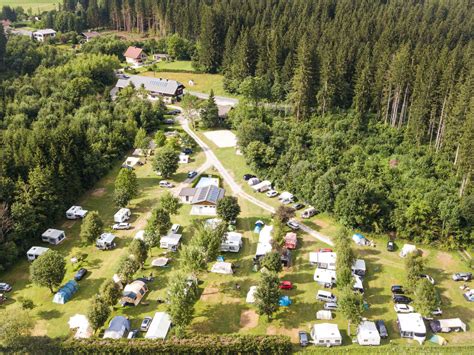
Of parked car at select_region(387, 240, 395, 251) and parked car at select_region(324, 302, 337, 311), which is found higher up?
parked car at select_region(387, 240, 395, 251)

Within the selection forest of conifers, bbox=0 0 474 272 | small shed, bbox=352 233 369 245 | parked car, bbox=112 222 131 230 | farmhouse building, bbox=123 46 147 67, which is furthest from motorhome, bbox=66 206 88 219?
farmhouse building, bbox=123 46 147 67

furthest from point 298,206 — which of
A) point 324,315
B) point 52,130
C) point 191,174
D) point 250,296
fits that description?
point 52,130

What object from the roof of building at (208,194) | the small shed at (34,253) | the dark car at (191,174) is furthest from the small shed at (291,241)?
the small shed at (34,253)

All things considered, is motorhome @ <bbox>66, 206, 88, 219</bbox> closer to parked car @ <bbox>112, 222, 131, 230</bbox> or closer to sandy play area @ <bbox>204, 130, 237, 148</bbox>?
parked car @ <bbox>112, 222, 131, 230</bbox>

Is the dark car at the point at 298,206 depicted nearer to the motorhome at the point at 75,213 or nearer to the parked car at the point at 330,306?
the parked car at the point at 330,306

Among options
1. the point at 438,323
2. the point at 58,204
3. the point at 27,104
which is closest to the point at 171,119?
the point at 27,104
